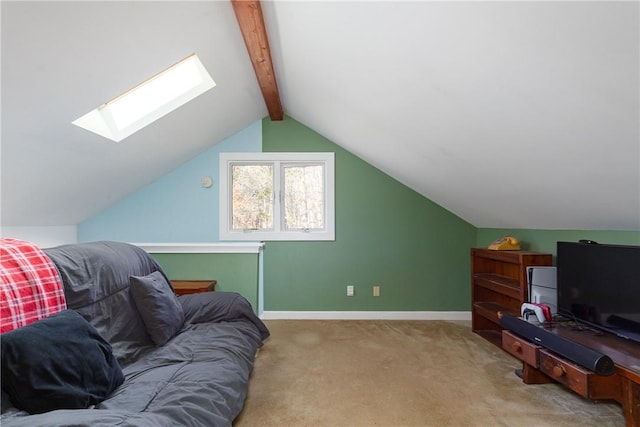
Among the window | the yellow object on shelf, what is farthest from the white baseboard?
the yellow object on shelf

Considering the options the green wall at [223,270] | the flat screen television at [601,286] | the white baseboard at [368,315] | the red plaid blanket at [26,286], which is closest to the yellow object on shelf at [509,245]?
the flat screen television at [601,286]

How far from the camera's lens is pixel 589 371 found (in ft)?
4.99

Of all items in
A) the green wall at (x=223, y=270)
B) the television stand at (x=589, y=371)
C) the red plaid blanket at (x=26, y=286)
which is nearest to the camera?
the red plaid blanket at (x=26, y=286)

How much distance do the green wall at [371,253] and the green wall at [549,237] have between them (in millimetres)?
244

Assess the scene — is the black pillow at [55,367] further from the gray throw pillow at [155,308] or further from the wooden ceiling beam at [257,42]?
the wooden ceiling beam at [257,42]

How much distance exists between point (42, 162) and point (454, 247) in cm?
379

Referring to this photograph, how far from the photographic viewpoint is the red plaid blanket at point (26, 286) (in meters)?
1.22

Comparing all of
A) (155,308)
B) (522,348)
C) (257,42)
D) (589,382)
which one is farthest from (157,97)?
(589,382)

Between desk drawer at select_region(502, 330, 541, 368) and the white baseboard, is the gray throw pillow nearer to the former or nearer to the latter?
the white baseboard

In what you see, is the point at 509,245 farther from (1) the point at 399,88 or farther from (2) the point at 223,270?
(2) the point at 223,270

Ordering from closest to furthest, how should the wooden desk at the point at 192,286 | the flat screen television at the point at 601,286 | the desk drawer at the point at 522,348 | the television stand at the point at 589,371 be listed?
the television stand at the point at 589,371, the flat screen television at the point at 601,286, the desk drawer at the point at 522,348, the wooden desk at the point at 192,286

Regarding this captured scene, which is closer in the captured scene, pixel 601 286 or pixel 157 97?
pixel 601 286

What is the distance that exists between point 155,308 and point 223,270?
1.33 metres

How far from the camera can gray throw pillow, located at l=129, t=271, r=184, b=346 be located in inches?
73.3
